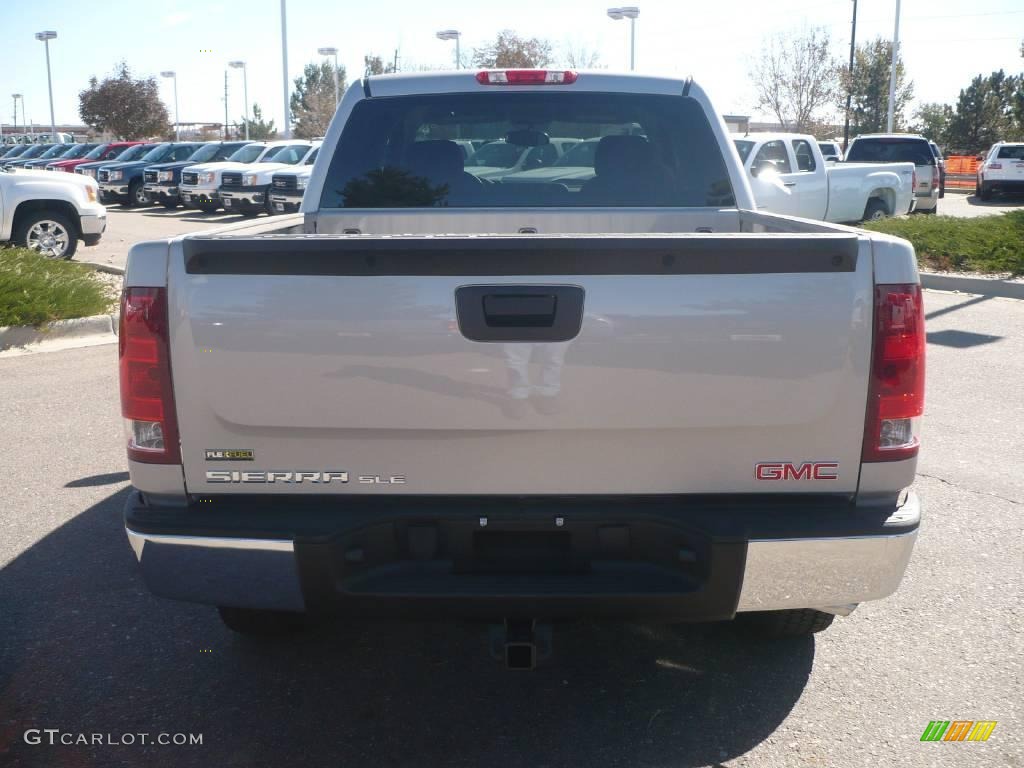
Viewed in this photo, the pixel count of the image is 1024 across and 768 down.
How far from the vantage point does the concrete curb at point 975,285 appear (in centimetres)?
1222

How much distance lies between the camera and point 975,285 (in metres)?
12.6

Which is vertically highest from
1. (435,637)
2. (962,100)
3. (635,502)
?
(962,100)

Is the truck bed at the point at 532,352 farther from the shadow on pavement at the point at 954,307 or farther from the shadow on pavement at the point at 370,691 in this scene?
the shadow on pavement at the point at 954,307

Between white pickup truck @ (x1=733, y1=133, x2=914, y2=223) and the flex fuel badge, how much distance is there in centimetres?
1390

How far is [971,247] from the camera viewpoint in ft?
46.0

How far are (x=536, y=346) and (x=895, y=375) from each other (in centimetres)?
99

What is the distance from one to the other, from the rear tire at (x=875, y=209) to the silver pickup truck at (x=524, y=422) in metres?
17.2

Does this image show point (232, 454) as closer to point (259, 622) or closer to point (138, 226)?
point (259, 622)

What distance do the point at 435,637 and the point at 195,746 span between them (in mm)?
1042

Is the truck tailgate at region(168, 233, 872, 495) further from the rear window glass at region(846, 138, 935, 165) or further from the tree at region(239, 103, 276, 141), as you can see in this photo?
the tree at region(239, 103, 276, 141)

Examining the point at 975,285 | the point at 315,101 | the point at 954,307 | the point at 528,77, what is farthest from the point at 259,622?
the point at 315,101

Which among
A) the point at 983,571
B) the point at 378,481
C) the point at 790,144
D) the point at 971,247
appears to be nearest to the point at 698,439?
the point at 378,481

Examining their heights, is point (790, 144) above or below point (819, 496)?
above

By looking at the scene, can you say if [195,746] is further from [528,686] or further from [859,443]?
[859,443]
